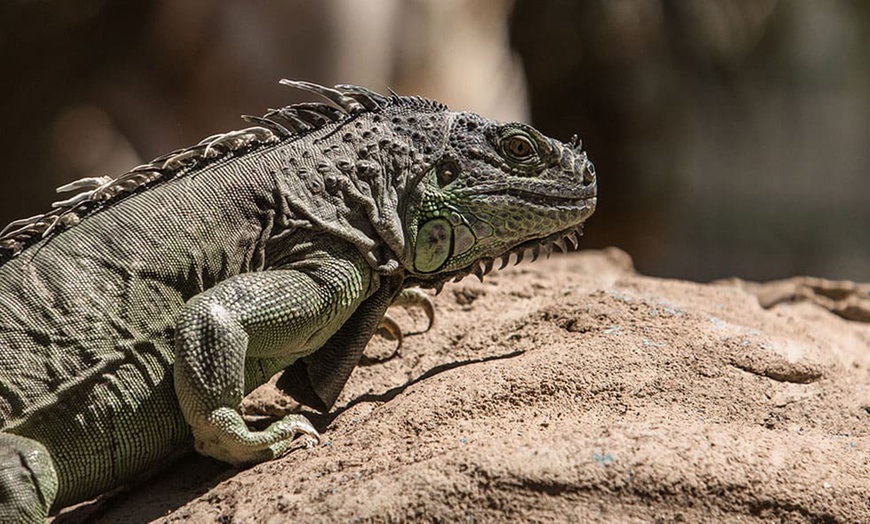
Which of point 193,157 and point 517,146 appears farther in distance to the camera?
point 517,146

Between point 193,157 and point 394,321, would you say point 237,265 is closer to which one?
point 193,157

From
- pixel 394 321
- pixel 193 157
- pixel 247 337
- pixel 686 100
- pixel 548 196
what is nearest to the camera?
pixel 247 337

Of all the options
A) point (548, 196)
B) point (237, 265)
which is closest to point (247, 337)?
point (237, 265)

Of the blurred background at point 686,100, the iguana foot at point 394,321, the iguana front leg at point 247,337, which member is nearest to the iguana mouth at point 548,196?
the iguana front leg at point 247,337

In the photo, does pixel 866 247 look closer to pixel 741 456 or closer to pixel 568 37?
pixel 568 37

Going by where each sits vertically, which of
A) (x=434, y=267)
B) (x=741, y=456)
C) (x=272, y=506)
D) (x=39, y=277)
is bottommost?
(x=272, y=506)

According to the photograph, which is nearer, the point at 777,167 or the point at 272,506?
the point at 272,506

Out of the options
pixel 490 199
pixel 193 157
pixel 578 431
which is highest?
pixel 490 199

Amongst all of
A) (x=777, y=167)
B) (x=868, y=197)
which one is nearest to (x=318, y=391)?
(x=777, y=167)
